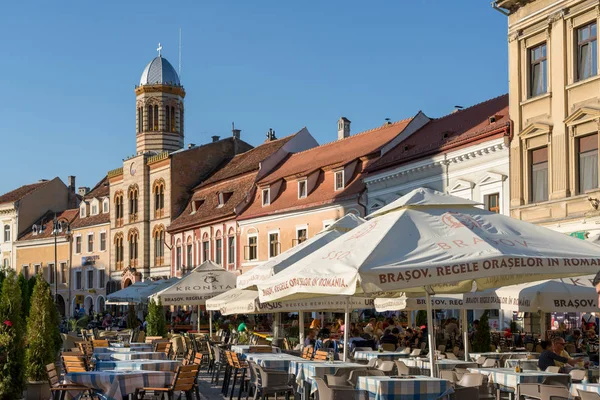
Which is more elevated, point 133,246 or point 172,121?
point 172,121

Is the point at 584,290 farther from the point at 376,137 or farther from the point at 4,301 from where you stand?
the point at 376,137

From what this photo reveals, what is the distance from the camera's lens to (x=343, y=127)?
54.9 meters

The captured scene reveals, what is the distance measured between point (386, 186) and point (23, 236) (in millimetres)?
54593

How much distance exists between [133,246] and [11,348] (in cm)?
5305

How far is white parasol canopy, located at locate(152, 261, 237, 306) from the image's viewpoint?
27.5m

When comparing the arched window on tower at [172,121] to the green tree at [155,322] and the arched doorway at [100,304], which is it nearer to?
the arched doorway at [100,304]

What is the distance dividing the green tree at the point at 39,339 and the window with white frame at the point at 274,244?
28190 millimetres

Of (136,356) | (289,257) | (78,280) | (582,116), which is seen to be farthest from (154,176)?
(289,257)

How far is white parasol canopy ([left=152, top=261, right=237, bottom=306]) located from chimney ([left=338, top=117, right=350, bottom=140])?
2724 centimetres

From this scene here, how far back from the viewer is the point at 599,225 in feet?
82.3

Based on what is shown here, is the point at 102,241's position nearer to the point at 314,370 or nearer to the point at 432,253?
the point at 314,370

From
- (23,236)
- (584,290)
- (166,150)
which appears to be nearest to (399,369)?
(584,290)

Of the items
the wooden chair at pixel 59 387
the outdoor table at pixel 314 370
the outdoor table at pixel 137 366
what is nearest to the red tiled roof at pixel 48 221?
the outdoor table at pixel 137 366

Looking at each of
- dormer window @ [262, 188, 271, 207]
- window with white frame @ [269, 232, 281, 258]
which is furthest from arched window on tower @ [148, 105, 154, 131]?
window with white frame @ [269, 232, 281, 258]
